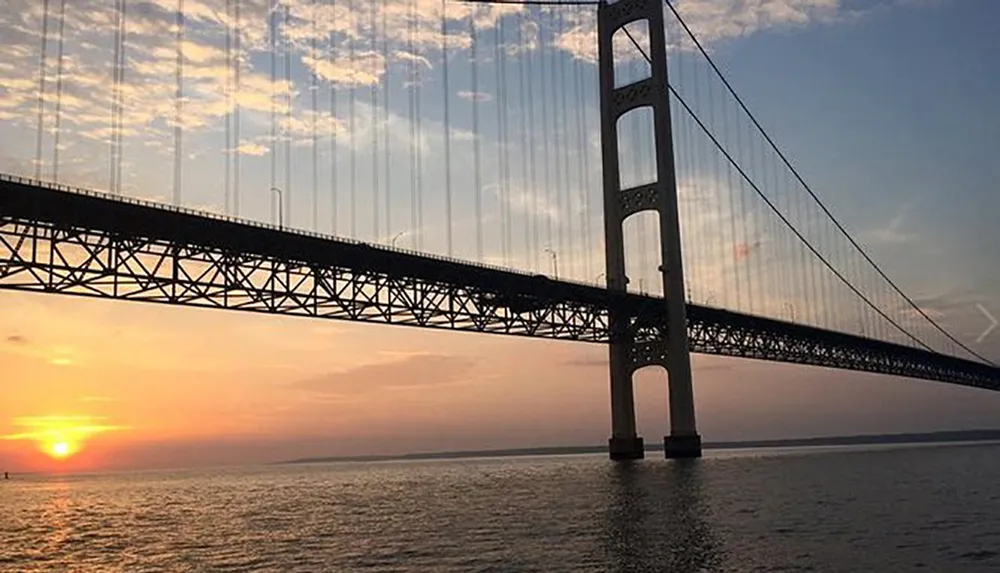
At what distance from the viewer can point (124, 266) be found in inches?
1656

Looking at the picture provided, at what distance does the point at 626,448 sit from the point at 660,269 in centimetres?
1251

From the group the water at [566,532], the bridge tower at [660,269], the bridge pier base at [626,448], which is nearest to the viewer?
the water at [566,532]

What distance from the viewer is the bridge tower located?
226ft

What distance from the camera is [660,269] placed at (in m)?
69.8

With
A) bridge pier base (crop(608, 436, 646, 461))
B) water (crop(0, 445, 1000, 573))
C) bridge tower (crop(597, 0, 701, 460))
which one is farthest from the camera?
bridge pier base (crop(608, 436, 646, 461))

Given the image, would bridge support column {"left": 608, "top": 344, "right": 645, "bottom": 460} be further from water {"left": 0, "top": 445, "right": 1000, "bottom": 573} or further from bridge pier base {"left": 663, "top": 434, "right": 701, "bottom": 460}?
water {"left": 0, "top": 445, "right": 1000, "bottom": 573}

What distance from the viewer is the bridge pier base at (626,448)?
72.1m

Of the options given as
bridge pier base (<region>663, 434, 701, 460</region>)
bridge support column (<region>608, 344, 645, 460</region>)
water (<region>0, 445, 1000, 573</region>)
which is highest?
bridge support column (<region>608, 344, 645, 460</region>)

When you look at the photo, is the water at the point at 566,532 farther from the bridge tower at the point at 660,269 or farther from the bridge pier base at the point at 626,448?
the bridge pier base at the point at 626,448

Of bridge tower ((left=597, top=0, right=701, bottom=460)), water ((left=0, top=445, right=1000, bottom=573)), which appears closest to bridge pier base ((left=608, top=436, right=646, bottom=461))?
bridge tower ((left=597, top=0, right=701, bottom=460))

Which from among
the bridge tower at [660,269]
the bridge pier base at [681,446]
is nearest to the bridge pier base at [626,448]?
the bridge tower at [660,269]

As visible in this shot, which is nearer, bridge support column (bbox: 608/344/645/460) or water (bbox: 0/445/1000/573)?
water (bbox: 0/445/1000/573)

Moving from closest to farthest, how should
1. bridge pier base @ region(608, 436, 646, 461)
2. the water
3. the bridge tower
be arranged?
the water → the bridge tower → bridge pier base @ region(608, 436, 646, 461)

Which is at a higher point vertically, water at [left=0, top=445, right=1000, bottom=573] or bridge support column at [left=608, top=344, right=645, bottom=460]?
bridge support column at [left=608, top=344, right=645, bottom=460]
